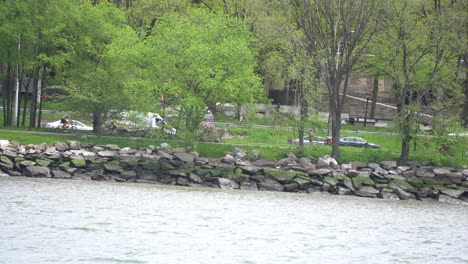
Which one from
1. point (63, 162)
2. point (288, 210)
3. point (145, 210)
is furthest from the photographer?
point (63, 162)

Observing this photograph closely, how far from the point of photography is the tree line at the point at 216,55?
4831cm

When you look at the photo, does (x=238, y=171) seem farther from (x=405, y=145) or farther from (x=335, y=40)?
(x=335, y=40)

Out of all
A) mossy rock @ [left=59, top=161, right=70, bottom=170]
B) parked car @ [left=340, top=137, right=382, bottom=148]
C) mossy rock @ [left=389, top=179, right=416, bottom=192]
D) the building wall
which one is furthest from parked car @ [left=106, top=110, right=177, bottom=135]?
the building wall

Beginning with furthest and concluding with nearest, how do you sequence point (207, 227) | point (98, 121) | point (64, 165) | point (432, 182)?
point (98, 121) < point (432, 182) < point (64, 165) < point (207, 227)

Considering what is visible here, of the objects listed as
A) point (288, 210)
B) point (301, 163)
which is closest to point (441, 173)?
point (301, 163)

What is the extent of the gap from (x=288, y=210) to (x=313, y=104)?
17090mm

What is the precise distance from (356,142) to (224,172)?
17376mm

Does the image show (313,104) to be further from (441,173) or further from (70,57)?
(70,57)

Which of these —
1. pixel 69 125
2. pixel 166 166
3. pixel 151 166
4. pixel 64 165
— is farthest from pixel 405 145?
pixel 69 125

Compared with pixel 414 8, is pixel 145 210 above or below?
below

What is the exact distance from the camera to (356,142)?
59.0 metres

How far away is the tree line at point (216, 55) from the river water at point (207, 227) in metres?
8.95

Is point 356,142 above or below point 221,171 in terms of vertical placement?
above

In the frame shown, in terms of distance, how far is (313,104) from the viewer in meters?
51.5
